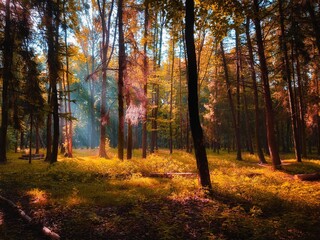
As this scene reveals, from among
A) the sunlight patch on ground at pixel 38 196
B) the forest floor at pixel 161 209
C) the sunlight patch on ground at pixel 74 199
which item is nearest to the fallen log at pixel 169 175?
the forest floor at pixel 161 209

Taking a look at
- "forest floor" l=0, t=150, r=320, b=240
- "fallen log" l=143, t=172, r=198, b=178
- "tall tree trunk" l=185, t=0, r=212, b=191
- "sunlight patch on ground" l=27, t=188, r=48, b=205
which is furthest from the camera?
"fallen log" l=143, t=172, r=198, b=178

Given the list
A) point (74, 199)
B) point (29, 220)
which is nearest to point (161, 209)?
point (74, 199)

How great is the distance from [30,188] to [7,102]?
902 centimetres

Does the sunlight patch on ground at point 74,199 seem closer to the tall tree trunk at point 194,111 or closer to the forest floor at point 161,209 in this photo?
the forest floor at point 161,209

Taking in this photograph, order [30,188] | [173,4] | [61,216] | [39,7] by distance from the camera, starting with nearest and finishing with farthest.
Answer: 1. [61,216]
2. [173,4]
3. [30,188]
4. [39,7]

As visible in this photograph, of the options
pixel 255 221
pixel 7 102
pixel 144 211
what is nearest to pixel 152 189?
pixel 144 211

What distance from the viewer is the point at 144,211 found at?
23.5 feet

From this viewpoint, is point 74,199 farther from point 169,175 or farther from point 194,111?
point 169,175

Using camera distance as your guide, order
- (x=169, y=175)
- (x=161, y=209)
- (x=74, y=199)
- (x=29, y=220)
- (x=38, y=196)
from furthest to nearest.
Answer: (x=169, y=175) → (x=38, y=196) → (x=74, y=199) → (x=161, y=209) → (x=29, y=220)

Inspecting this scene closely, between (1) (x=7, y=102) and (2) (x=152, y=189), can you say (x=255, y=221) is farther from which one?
(1) (x=7, y=102)

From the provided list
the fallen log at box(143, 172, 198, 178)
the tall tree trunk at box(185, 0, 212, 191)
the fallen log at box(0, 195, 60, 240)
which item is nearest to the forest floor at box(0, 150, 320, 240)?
the fallen log at box(0, 195, 60, 240)

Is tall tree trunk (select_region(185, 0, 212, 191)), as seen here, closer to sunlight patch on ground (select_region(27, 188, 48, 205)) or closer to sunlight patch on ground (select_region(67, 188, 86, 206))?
sunlight patch on ground (select_region(67, 188, 86, 206))

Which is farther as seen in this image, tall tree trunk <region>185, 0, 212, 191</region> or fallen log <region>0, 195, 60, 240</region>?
tall tree trunk <region>185, 0, 212, 191</region>

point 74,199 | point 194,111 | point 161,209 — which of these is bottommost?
point 161,209
